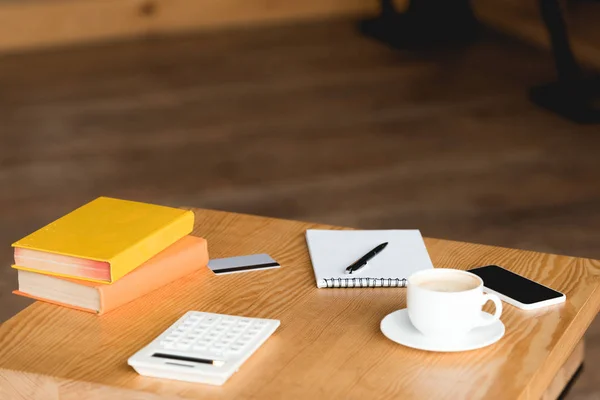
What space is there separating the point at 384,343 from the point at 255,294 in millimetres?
217

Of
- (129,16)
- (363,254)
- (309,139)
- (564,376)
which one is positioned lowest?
(309,139)

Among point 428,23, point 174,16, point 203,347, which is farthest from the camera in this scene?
point 174,16

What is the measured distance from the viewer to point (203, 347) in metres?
1.07

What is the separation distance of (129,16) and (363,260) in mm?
3823

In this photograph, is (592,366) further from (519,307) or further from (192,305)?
(192,305)

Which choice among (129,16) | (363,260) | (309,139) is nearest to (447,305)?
(363,260)

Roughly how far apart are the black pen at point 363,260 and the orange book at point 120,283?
20 centimetres

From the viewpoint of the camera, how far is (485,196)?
116 inches

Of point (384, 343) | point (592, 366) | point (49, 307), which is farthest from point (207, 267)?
point (592, 366)

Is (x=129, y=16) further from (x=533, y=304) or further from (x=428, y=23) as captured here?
(x=533, y=304)

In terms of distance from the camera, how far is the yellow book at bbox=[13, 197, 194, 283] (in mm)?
1209

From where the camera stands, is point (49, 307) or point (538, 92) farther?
point (538, 92)

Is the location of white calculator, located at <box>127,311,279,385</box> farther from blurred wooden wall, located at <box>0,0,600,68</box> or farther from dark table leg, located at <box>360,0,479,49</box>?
dark table leg, located at <box>360,0,479,49</box>

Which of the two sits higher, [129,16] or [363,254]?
[363,254]
